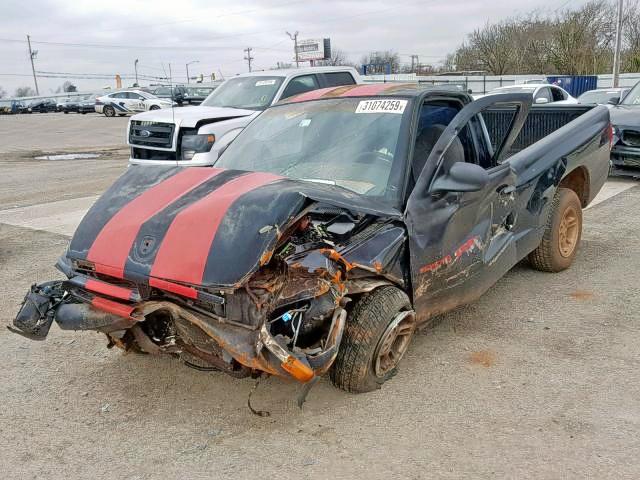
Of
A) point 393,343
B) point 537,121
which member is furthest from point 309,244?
point 537,121

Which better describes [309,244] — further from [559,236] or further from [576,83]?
[576,83]

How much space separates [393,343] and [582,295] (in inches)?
89.0

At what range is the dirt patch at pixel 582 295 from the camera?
15.5ft

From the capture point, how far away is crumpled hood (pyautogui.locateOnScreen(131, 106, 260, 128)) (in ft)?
30.4

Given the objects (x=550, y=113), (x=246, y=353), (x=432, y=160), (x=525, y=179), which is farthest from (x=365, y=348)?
(x=550, y=113)

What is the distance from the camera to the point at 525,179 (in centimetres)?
445

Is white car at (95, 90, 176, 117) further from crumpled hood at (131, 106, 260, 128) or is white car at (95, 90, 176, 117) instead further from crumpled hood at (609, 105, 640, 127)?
crumpled hood at (609, 105, 640, 127)

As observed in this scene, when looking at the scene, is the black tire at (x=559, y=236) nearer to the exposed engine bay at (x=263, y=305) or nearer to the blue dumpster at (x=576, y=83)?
the exposed engine bay at (x=263, y=305)

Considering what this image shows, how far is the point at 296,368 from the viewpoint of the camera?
2654 millimetres

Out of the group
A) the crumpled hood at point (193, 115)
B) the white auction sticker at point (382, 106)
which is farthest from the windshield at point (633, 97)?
the white auction sticker at point (382, 106)

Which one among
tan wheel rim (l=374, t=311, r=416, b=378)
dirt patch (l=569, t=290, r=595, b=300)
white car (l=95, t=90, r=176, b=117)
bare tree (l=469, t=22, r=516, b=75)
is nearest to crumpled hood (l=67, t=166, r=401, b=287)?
tan wheel rim (l=374, t=311, r=416, b=378)

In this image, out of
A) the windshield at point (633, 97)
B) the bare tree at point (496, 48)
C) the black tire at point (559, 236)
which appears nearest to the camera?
the black tire at point (559, 236)

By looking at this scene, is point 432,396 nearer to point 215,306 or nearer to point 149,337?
point 215,306

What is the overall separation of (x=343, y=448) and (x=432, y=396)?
0.70 metres
